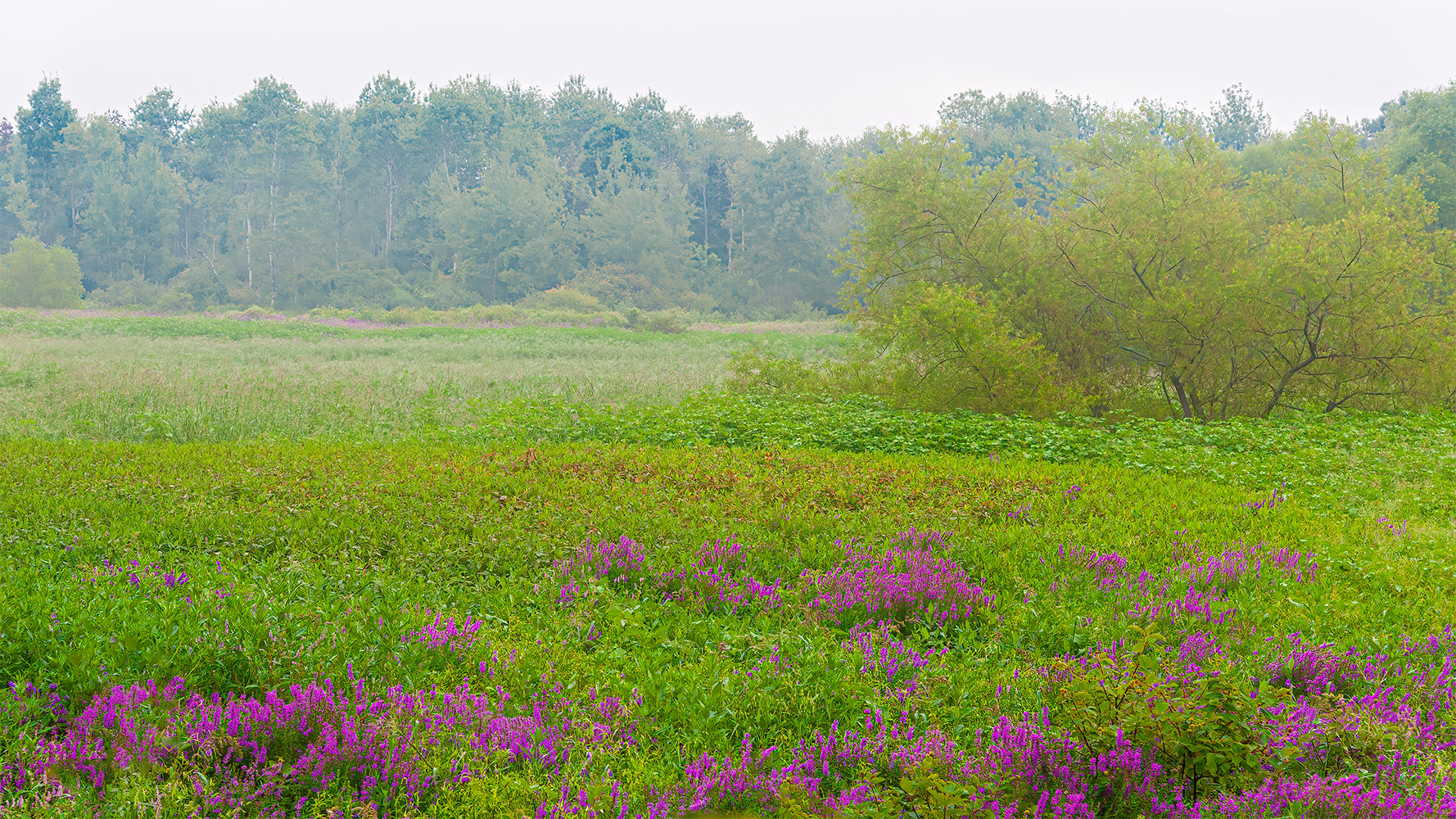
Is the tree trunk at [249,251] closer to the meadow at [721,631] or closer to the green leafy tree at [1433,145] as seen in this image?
the meadow at [721,631]

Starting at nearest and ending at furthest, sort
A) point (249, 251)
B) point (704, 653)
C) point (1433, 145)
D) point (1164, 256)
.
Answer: point (704, 653), point (1164, 256), point (1433, 145), point (249, 251)

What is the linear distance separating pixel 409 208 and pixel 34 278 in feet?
85.9

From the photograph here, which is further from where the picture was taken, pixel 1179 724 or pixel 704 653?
pixel 704 653

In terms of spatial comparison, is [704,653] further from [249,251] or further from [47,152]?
[47,152]

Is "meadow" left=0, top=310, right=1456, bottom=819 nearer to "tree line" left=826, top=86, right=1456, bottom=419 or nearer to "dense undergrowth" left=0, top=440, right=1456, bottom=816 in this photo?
"dense undergrowth" left=0, top=440, right=1456, bottom=816

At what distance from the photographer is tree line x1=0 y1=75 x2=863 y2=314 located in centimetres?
6444

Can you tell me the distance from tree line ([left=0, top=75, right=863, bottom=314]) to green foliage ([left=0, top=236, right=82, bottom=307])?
9.37 m

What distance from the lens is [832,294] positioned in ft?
220

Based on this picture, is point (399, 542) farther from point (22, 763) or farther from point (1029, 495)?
point (1029, 495)

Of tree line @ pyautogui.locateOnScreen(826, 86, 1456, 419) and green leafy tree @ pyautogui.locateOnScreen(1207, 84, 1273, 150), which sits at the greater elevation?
green leafy tree @ pyautogui.locateOnScreen(1207, 84, 1273, 150)

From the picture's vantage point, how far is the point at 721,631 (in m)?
4.60

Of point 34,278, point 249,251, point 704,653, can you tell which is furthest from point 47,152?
point 704,653

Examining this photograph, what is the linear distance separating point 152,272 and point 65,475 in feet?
249

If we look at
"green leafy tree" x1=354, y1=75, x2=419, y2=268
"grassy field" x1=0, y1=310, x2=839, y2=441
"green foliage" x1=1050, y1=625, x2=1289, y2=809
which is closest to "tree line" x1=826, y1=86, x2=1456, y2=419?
"grassy field" x1=0, y1=310, x2=839, y2=441
